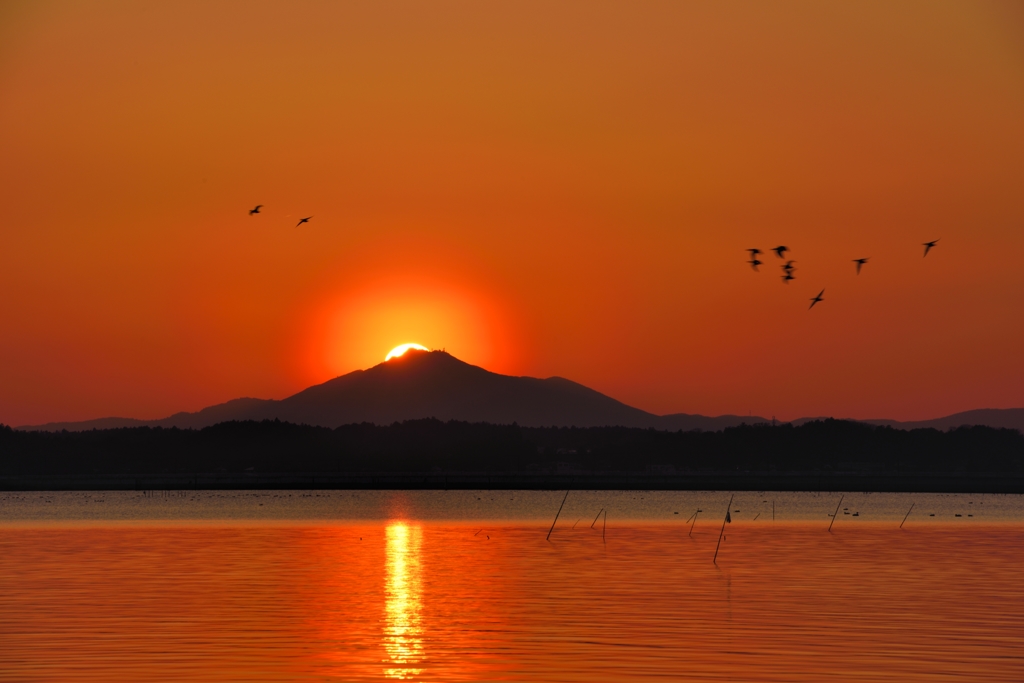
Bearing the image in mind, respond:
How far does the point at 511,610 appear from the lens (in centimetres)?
4119

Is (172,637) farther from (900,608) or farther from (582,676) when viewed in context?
(900,608)

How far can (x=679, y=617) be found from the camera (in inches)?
1516

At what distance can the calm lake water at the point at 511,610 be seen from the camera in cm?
3000

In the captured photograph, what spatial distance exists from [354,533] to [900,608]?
192 ft

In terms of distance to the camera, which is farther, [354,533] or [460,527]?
[460,527]

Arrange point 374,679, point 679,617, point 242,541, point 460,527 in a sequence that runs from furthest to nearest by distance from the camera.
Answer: point 460,527 → point 242,541 → point 679,617 → point 374,679

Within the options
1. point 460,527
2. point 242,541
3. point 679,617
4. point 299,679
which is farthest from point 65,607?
point 460,527

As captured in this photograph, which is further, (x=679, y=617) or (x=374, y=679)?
(x=679, y=617)

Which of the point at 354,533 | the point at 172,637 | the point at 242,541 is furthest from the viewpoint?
the point at 354,533

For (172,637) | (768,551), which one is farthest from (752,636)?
(768,551)

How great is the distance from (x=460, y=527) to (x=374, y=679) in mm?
77253

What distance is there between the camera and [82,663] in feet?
98.8

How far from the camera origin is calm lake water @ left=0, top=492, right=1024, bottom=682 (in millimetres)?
30000

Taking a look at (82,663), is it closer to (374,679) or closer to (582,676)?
(374,679)
